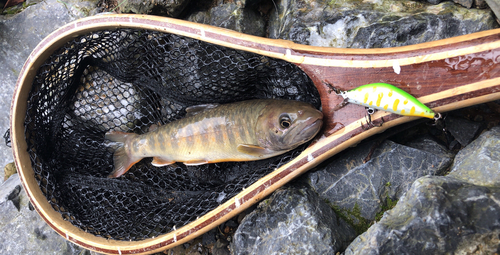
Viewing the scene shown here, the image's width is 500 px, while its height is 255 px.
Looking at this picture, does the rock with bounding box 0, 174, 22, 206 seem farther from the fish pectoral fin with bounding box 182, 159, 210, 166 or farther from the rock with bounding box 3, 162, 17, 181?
the fish pectoral fin with bounding box 182, 159, 210, 166

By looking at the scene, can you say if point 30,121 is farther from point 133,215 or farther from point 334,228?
point 334,228

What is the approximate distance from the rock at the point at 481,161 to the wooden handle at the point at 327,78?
40cm

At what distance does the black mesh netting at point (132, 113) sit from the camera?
2.90 m

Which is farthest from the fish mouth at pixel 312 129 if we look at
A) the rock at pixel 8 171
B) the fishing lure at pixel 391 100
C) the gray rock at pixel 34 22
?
the rock at pixel 8 171

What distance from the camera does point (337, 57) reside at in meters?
2.35

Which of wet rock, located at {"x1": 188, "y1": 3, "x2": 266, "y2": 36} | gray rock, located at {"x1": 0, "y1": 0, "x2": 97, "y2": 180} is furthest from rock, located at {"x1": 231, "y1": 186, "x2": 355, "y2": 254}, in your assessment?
gray rock, located at {"x1": 0, "y1": 0, "x2": 97, "y2": 180}

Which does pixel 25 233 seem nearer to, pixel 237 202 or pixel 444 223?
pixel 237 202

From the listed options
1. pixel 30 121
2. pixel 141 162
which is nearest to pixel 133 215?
pixel 141 162

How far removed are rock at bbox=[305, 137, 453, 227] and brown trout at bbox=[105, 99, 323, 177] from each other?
0.49 meters

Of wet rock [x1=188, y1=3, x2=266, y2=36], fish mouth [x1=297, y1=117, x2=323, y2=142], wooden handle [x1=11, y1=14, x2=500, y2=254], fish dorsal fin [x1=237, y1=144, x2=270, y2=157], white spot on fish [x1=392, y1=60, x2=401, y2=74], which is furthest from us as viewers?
wet rock [x1=188, y1=3, x2=266, y2=36]

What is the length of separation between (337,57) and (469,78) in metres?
0.85

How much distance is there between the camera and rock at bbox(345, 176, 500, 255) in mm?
1821

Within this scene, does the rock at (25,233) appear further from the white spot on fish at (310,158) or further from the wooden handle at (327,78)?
the white spot on fish at (310,158)

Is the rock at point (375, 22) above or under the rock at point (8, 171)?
above
